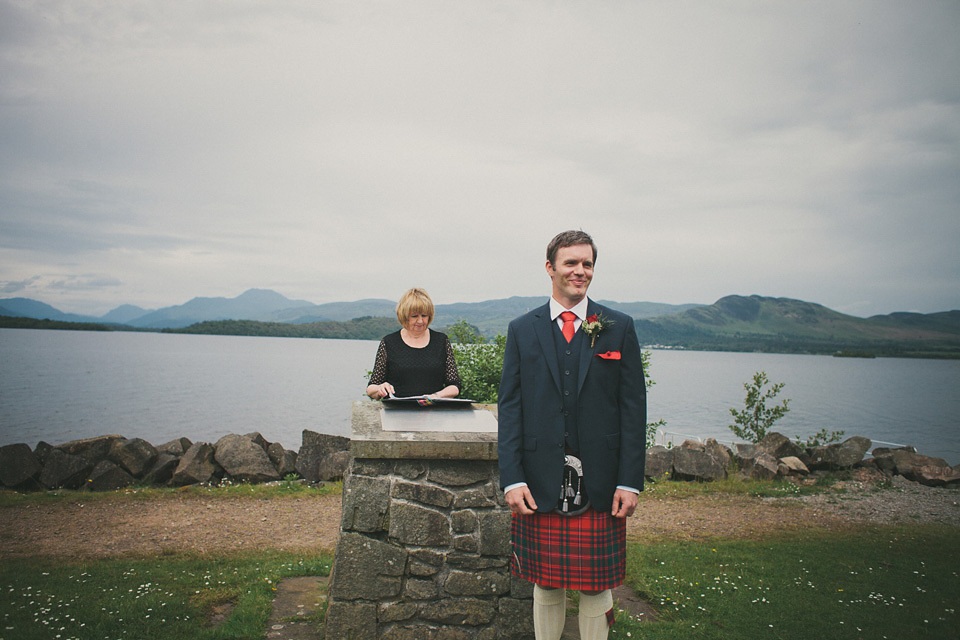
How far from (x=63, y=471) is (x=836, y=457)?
14316mm

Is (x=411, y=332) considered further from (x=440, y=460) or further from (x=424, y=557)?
(x=424, y=557)

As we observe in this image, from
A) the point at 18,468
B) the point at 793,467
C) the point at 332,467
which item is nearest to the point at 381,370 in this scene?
the point at 332,467

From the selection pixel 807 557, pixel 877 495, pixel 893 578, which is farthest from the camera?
pixel 877 495

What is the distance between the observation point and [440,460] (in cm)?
409

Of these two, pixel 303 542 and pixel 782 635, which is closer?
pixel 782 635

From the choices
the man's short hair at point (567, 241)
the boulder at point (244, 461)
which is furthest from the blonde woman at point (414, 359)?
the boulder at point (244, 461)

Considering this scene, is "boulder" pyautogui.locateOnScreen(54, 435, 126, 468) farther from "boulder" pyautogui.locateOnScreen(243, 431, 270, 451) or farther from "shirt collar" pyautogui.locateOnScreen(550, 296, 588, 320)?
"shirt collar" pyautogui.locateOnScreen(550, 296, 588, 320)

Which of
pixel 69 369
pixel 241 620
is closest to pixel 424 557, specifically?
pixel 241 620

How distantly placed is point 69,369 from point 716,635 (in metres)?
49.2

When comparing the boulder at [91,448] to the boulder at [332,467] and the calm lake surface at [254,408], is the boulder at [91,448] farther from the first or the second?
the calm lake surface at [254,408]

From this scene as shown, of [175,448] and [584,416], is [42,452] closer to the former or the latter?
[175,448]

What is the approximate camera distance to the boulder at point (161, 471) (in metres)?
10.1

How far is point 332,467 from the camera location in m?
10.4

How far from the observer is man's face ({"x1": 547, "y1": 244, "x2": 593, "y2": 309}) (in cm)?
328
